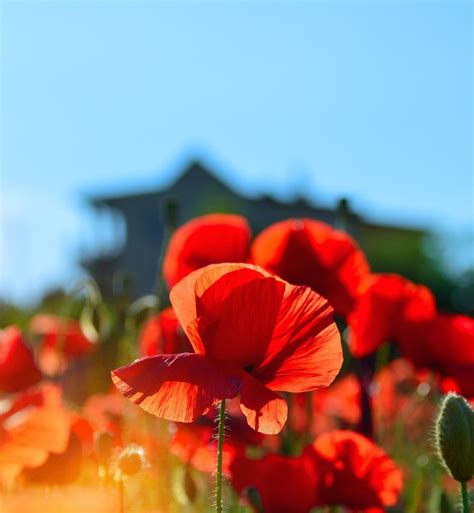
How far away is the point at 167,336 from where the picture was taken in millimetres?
1503

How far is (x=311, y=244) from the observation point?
1.53 meters

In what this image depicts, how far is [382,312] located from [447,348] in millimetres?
161

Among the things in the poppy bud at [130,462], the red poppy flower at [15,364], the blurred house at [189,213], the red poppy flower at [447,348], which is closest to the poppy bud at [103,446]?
the poppy bud at [130,462]

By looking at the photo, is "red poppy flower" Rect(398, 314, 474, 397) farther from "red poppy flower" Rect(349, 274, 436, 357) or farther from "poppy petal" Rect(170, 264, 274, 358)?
"poppy petal" Rect(170, 264, 274, 358)

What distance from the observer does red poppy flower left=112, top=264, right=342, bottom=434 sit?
2.90 feet

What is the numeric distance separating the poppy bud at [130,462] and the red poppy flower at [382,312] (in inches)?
28.7

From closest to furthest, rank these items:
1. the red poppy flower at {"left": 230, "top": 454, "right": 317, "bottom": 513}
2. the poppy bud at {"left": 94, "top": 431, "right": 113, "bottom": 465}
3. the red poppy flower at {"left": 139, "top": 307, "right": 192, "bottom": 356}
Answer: the poppy bud at {"left": 94, "top": 431, "right": 113, "bottom": 465} → the red poppy flower at {"left": 230, "top": 454, "right": 317, "bottom": 513} → the red poppy flower at {"left": 139, "top": 307, "right": 192, "bottom": 356}

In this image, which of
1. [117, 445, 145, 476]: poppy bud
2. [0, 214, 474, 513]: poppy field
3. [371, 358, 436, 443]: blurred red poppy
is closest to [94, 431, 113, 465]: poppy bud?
[0, 214, 474, 513]: poppy field

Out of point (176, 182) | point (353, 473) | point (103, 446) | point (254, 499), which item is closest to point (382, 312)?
point (353, 473)

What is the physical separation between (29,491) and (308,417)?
0.45m

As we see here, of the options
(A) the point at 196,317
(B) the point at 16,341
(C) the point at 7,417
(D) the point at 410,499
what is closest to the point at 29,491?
(C) the point at 7,417

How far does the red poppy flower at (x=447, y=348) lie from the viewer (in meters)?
1.47

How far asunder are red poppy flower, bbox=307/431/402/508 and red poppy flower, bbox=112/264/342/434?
351 millimetres

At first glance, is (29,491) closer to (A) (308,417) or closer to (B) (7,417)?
(B) (7,417)
